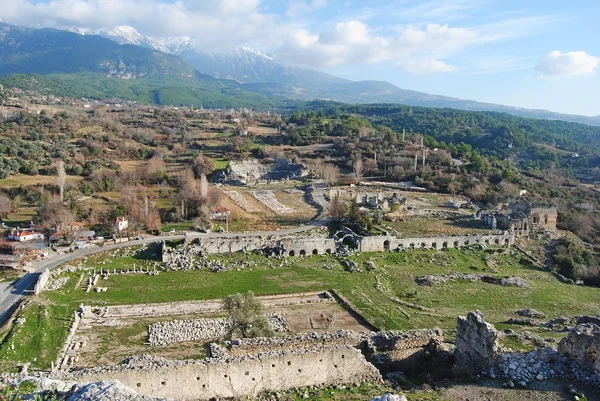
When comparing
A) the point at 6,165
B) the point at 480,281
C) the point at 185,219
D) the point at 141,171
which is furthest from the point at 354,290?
the point at 6,165

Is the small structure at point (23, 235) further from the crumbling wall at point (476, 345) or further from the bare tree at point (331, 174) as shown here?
the bare tree at point (331, 174)

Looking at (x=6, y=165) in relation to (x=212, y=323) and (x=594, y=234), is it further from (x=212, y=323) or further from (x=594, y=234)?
(x=594, y=234)

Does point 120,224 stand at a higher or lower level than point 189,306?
higher

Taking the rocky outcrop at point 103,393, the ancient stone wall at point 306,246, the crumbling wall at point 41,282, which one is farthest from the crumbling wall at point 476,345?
the crumbling wall at point 41,282

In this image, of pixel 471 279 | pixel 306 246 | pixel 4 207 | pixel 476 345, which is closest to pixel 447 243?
pixel 471 279

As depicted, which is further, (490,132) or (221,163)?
(490,132)

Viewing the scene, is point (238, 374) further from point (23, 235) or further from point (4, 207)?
point (4, 207)
